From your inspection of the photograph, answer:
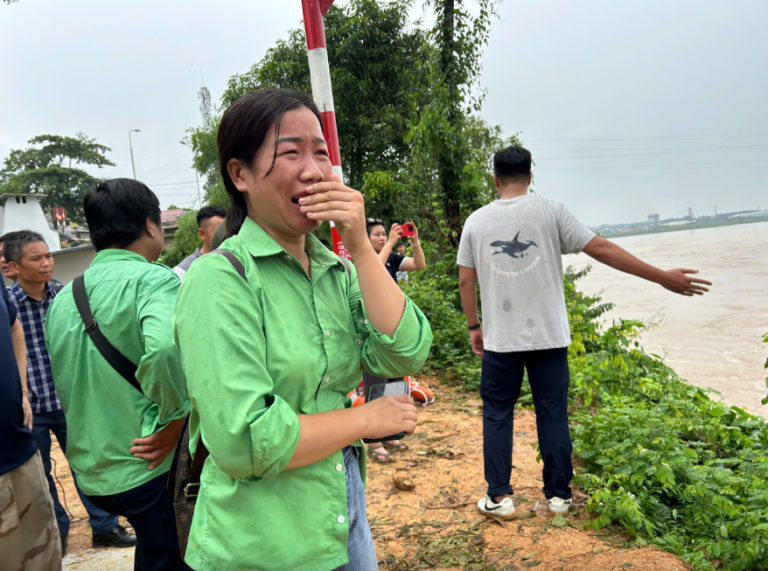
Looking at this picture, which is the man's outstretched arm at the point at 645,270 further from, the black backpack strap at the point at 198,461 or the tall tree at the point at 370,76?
the tall tree at the point at 370,76

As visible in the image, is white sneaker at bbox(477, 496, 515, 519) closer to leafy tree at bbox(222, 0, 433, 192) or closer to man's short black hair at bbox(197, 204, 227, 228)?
man's short black hair at bbox(197, 204, 227, 228)

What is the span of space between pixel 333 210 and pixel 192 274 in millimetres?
329

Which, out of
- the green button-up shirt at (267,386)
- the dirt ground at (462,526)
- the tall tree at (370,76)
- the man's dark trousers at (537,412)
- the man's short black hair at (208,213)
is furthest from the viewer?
the tall tree at (370,76)

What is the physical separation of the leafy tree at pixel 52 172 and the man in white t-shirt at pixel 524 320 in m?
46.6

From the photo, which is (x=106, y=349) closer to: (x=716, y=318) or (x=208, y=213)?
(x=208, y=213)

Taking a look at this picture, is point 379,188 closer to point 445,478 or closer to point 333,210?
point 445,478

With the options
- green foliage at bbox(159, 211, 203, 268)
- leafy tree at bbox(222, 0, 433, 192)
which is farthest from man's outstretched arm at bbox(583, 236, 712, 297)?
green foliage at bbox(159, 211, 203, 268)

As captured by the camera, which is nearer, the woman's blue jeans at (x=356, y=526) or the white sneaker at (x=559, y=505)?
the woman's blue jeans at (x=356, y=526)

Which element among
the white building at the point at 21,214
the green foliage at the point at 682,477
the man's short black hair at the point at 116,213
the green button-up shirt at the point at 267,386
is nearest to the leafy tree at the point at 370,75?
the green foliage at the point at 682,477

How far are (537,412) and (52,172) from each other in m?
49.3

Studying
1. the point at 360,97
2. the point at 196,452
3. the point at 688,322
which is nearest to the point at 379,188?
the point at 360,97

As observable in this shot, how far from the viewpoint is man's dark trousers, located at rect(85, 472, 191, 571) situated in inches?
77.5

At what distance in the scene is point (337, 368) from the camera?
1.29 metres

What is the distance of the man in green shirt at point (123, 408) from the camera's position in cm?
197
